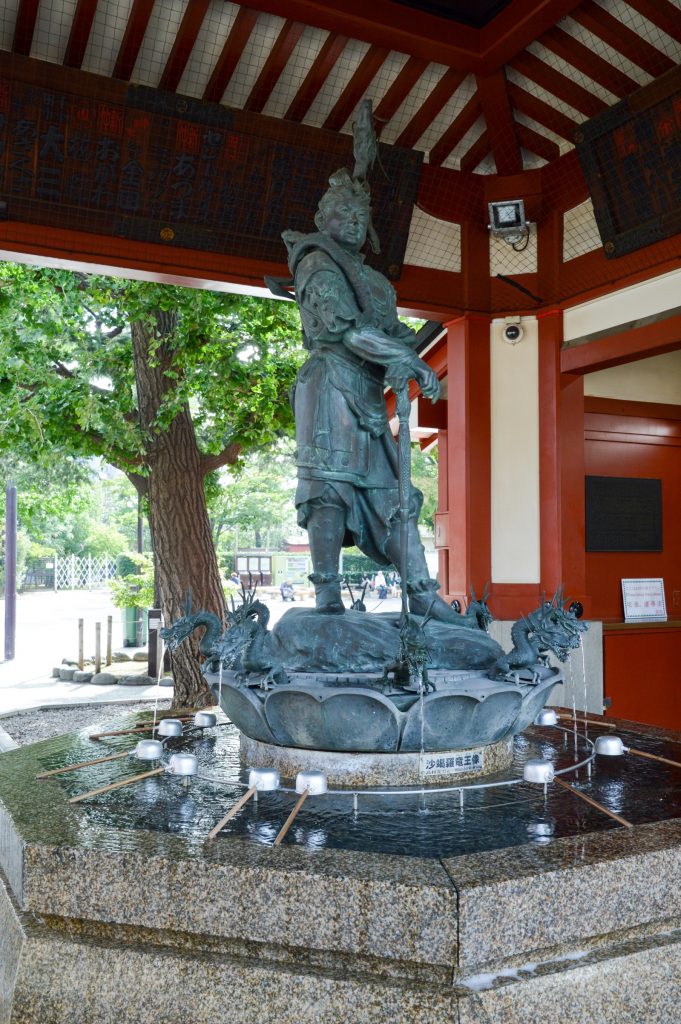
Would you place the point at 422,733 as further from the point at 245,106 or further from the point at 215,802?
the point at 245,106

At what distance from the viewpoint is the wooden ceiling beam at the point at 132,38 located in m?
5.36

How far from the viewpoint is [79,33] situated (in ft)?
17.6

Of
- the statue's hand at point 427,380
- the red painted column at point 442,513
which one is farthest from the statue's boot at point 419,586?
the red painted column at point 442,513

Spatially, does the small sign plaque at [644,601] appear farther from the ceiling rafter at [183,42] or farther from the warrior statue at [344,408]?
the ceiling rafter at [183,42]

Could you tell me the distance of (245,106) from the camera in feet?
19.8

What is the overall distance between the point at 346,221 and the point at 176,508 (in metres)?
5.51

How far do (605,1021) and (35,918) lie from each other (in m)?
1.64

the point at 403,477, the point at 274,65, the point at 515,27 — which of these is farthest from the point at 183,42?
the point at 403,477

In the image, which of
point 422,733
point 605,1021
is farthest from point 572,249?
point 605,1021

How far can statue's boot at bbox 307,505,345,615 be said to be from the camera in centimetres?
398

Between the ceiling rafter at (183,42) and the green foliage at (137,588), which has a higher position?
the ceiling rafter at (183,42)

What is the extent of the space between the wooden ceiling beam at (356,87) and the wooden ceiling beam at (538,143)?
4.04 feet

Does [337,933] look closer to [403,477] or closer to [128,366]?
[403,477]

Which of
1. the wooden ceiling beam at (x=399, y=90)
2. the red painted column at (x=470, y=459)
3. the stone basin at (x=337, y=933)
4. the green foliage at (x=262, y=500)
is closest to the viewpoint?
the stone basin at (x=337, y=933)
